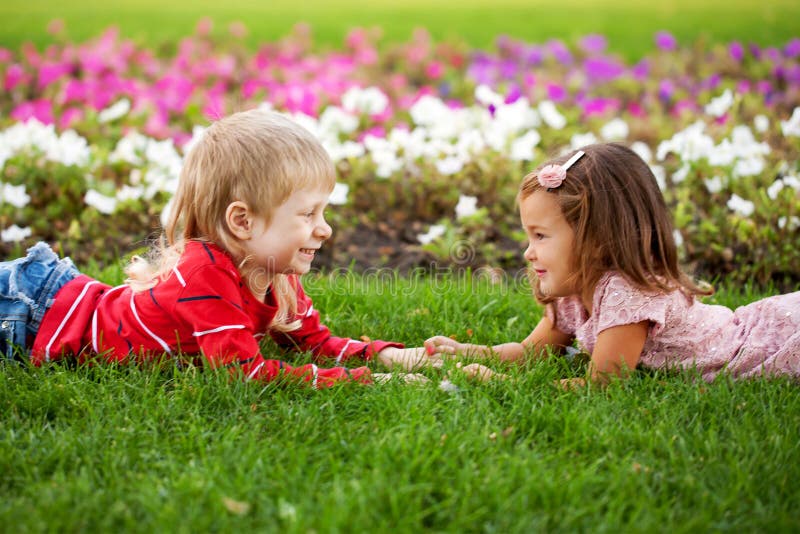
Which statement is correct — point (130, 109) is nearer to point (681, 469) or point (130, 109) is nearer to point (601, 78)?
point (601, 78)

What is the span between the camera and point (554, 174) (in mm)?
2664

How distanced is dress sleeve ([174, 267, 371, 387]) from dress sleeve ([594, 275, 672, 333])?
0.86 meters

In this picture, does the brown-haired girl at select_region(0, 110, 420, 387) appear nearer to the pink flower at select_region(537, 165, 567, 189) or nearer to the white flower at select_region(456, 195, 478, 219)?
the pink flower at select_region(537, 165, 567, 189)

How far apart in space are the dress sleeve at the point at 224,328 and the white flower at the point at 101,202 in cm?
193

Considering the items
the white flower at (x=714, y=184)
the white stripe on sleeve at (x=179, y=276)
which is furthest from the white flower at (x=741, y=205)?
the white stripe on sleeve at (x=179, y=276)

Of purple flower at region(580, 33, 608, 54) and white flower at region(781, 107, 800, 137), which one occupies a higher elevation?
purple flower at region(580, 33, 608, 54)

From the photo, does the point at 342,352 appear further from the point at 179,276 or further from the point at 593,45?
the point at 593,45

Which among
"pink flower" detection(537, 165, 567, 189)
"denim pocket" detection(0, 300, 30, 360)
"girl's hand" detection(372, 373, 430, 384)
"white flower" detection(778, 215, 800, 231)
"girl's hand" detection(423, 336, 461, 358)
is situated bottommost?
"girl's hand" detection(372, 373, 430, 384)

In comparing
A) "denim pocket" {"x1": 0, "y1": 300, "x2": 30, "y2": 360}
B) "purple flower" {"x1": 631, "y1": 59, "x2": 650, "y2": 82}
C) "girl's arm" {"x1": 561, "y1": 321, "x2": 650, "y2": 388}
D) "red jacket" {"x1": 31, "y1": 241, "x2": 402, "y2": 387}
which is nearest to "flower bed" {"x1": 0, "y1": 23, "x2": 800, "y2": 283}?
"purple flower" {"x1": 631, "y1": 59, "x2": 650, "y2": 82}

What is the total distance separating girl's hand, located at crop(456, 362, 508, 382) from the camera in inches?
105

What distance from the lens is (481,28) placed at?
1150cm

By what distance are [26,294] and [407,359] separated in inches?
52.9

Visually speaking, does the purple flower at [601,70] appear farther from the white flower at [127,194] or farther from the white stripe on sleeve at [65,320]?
the white stripe on sleeve at [65,320]

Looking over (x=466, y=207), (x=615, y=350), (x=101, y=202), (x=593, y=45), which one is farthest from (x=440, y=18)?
(x=615, y=350)
